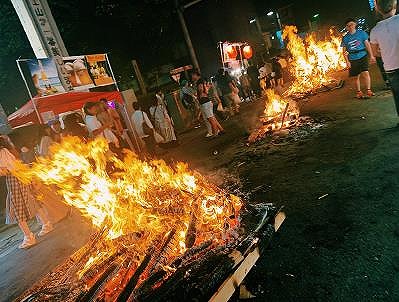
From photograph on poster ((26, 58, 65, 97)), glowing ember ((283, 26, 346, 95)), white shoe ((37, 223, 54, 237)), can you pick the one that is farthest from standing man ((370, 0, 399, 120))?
photograph on poster ((26, 58, 65, 97))

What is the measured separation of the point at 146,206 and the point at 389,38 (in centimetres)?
576

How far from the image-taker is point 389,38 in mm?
5918

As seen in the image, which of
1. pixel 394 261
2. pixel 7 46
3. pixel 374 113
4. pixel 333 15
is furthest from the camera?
pixel 333 15

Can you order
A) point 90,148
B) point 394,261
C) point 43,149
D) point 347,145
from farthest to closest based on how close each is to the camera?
point 43,149, point 90,148, point 347,145, point 394,261

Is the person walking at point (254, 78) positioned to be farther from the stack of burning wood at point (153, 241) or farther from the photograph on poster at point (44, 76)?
the stack of burning wood at point (153, 241)

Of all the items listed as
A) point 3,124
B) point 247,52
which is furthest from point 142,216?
point 247,52

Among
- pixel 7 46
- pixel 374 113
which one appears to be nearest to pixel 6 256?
pixel 374 113

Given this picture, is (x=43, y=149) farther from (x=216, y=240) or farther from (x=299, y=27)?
(x=299, y=27)

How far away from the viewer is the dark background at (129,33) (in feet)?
69.9

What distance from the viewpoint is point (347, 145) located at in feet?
21.7

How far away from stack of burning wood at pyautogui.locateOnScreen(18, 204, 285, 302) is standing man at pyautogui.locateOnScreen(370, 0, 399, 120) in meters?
4.43

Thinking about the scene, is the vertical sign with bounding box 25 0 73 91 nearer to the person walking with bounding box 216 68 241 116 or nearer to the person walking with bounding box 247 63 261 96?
the person walking with bounding box 216 68 241 116

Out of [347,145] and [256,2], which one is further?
[256,2]

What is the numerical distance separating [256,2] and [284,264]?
32.7 metres
